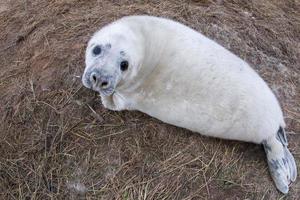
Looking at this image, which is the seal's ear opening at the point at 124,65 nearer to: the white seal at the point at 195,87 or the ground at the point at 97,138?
the white seal at the point at 195,87

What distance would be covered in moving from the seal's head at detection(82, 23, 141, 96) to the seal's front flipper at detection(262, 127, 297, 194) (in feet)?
3.24

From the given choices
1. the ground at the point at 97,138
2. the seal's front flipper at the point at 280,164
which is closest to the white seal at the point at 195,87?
the seal's front flipper at the point at 280,164

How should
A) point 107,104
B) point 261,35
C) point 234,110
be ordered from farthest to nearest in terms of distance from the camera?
point 261,35, point 107,104, point 234,110

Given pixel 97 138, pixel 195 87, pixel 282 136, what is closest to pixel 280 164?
pixel 282 136

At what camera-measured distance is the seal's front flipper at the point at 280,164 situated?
10.2 feet

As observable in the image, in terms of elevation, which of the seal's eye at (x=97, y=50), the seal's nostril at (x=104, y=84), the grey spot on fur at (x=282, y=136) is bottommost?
the grey spot on fur at (x=282, y=136)

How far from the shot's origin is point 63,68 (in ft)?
11.3

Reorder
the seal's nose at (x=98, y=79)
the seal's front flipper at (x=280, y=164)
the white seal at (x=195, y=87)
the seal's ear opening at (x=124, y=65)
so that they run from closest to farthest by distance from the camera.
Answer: the seal's nose at (x=98, y=79)
the seal's ear opening at (x=124, y=65)
the white seal at (x=195, y=87)
the seal's front flipper at (x=280, y=164)

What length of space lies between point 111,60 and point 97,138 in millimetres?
665

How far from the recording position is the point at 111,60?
2.76 meters

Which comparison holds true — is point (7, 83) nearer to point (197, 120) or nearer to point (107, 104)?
point (107, 104)

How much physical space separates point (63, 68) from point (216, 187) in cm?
132

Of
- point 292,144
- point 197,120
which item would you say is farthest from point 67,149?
Answer: point 292,144

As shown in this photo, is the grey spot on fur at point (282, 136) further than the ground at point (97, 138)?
Yes
